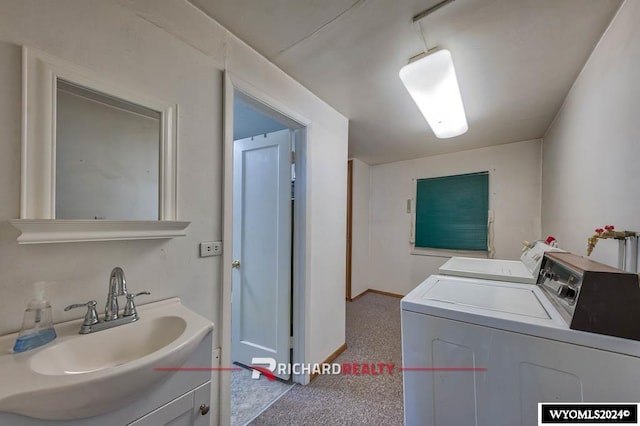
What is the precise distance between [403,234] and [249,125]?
290cm

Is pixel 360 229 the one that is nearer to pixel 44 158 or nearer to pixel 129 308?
pixel 129 308

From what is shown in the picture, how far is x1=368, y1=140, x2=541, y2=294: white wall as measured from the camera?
3.08 m

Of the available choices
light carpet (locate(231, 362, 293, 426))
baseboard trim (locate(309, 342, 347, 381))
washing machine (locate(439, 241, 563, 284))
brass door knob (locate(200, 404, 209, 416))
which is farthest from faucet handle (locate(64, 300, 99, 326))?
washing machine (locate(439, 241, 563, 284))

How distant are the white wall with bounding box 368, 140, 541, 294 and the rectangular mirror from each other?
3626mm

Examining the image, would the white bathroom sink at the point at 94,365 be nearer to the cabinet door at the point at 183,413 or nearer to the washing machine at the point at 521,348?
the cabinet door at the point at 183,413

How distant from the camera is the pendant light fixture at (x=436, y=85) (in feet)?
4.15

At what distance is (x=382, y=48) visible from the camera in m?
1.43

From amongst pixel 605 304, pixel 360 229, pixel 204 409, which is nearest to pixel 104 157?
pixel 204 409

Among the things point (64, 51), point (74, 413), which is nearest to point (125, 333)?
point (74, 413)

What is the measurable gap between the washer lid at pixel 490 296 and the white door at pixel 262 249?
114cm

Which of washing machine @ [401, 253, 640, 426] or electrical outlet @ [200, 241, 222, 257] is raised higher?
electrical outlet @ [200, 241, 222, 257]

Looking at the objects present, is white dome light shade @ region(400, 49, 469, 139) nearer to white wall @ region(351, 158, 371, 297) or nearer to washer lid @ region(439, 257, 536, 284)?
washer lid @ region(439, 257, 536, 284)

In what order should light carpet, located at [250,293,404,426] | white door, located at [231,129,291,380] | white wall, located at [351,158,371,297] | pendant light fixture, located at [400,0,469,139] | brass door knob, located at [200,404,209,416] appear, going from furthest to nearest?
white wall, located at [351,158,371,297] < white door, located at [231,129,291,380] < light carpet, located at [250,293,404,426] < pendant light fixture, located at [400,0,469,139] < brass door knob, located at [200,404,209,416]

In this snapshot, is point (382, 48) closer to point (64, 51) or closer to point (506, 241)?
point (64, 51)
